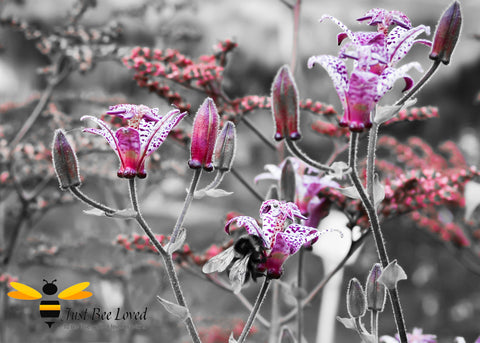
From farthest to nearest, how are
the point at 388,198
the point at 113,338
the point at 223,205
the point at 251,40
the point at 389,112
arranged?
the point at 223,205
the point at 251,40
the point at 113,338
the point at 388,198
the point at 389,112

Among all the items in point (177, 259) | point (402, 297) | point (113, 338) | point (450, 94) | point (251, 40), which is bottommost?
point (402, 297)

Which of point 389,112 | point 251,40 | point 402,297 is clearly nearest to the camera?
point 389,112

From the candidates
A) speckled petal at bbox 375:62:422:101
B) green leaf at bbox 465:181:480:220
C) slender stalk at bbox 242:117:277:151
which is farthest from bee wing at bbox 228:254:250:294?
green leaf at bbox 465:181:480:220

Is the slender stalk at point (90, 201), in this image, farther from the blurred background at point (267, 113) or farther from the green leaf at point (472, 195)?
the blurred background at point (267, 113)

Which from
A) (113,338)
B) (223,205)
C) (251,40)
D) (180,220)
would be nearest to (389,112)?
(180,220)

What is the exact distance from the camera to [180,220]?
0.30 metres

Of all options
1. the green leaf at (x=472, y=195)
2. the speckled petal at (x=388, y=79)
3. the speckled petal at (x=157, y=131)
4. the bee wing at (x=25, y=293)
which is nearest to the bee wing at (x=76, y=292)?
the bee wing at (x=25, y=293)

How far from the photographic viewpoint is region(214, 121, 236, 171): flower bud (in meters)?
0.33

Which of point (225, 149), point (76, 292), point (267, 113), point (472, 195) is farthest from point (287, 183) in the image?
point (267, 113)

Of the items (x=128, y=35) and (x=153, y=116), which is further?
(x=128, y=35)

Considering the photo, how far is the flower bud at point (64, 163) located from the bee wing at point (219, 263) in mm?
85

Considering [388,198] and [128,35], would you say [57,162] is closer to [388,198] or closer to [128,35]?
[388,198]

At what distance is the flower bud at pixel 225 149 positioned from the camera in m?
0.33

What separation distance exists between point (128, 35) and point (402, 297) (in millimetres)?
1434
